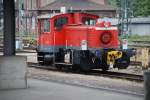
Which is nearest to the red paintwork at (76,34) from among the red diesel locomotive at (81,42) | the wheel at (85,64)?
the red diesel locomotive at (81,42)

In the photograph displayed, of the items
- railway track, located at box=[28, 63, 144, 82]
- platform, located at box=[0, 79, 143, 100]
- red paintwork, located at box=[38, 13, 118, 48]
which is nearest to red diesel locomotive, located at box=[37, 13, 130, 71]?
red paintwork, located at box=[38, 13, 118, 48]

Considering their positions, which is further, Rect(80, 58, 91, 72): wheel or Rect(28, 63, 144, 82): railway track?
Rect(80, 58, 91, 72): wheel

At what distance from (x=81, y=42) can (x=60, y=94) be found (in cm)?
917

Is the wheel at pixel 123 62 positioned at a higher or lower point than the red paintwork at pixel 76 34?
lower

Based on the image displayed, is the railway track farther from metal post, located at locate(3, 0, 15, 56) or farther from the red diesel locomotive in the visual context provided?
metal post, located at locate(3, 0, 15, 56)

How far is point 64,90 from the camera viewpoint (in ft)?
47.1

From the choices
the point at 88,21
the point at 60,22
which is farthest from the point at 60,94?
the point at 88,21

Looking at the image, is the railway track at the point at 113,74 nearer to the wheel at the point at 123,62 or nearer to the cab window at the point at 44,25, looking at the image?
the wheel at the point at 123,62

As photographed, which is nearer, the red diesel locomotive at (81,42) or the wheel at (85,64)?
the red diesel locomotive at (81,42)

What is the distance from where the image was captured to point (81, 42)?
2236 cm

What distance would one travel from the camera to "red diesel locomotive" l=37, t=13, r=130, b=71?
22.2 meters

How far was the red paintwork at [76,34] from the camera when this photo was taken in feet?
73.4

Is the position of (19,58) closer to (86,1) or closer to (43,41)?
(43,41)

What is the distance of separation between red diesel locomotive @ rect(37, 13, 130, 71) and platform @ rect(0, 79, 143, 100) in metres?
7.09
